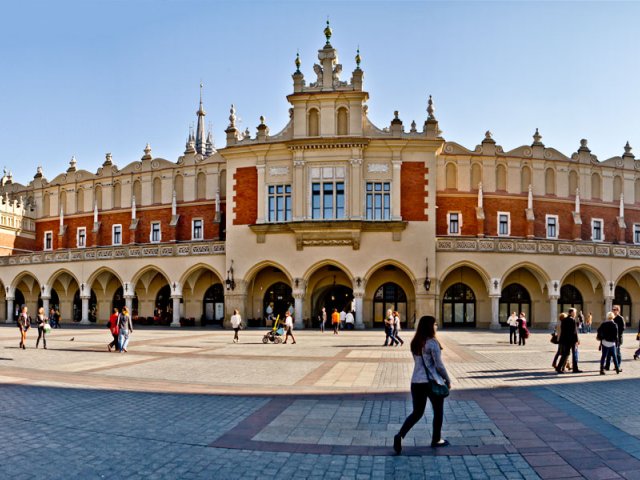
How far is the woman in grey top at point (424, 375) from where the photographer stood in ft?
24.9

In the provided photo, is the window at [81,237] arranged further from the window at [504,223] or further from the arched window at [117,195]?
the window at [504,223]

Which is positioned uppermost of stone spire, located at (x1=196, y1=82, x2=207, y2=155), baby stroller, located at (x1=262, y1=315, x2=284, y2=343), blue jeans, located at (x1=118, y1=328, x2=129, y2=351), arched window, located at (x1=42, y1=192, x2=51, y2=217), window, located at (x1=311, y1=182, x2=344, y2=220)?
stone spire, located at (x1=196, y1=82, x2=207, y2=155)

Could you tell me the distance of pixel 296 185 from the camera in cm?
3697

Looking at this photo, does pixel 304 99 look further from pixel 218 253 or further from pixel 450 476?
pixel 450 476

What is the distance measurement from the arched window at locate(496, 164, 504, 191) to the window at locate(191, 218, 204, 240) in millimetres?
23397

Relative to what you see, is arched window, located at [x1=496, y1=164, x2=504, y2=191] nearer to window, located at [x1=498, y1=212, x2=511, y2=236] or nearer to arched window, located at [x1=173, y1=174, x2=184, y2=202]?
window, located at [x1=498, y1=212, x2=511, y2=236]

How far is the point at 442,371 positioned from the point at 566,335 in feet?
29.7

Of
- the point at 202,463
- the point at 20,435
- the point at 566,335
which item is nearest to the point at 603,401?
the point at 566,335

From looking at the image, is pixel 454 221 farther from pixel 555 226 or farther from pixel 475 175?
pixel 555 226

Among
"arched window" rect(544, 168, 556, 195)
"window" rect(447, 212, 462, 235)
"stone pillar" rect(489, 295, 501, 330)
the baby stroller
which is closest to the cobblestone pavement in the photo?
the baby stroller

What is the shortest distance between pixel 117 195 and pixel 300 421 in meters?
43.3

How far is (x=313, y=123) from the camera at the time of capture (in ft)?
124

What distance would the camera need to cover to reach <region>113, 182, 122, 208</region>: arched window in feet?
159

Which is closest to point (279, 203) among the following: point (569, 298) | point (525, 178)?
point (525, 178)
